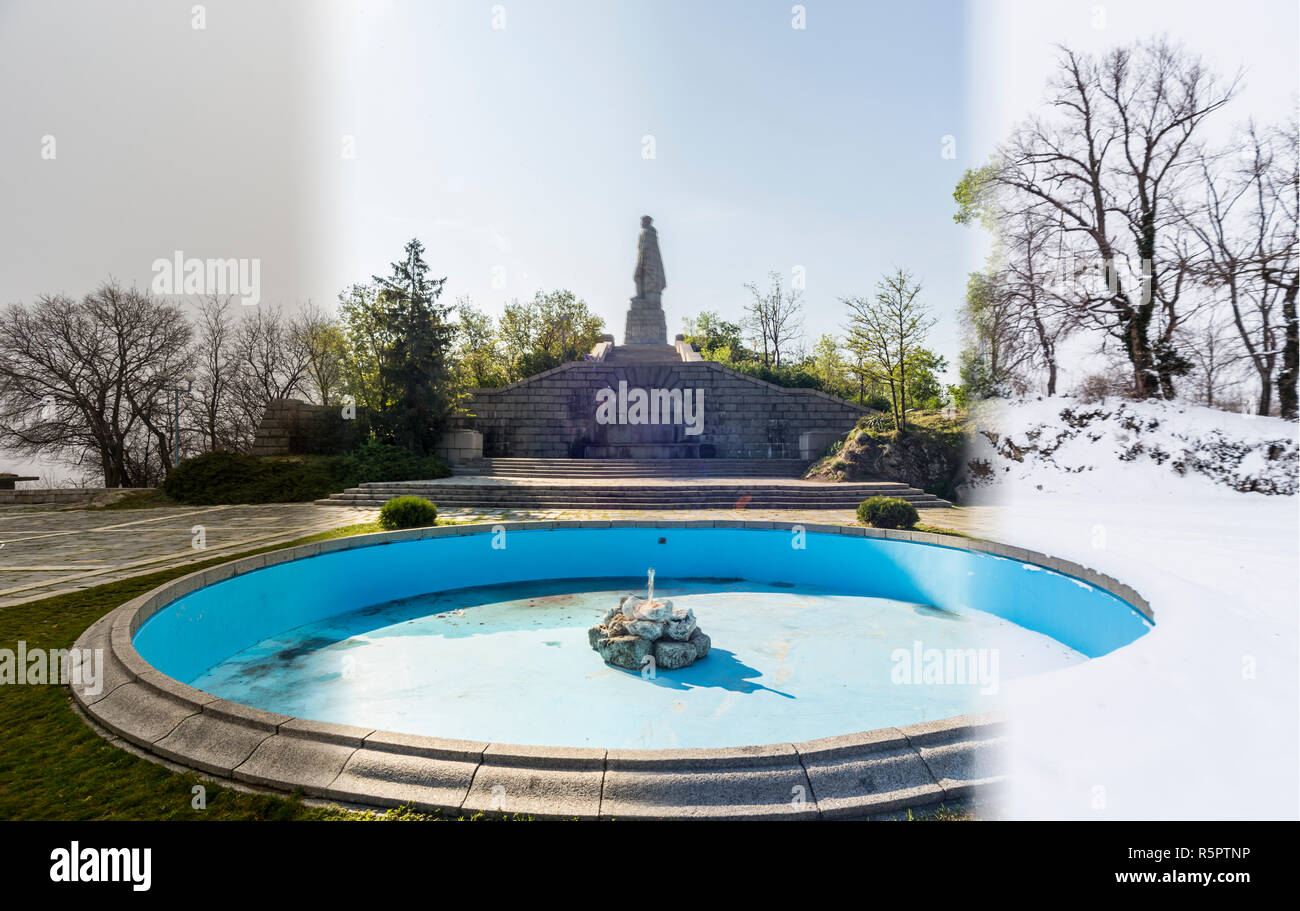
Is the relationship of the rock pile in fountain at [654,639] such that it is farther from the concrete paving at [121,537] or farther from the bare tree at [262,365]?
the bare tree at [262,365]

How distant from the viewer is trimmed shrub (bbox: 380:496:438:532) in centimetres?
1067

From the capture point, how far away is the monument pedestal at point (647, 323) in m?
32.7

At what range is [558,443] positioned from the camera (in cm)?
2450

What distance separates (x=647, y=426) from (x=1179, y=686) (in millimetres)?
21565

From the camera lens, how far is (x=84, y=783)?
2.96m

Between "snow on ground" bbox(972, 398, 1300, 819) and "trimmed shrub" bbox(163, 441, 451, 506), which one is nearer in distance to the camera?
"snow on ground" bbox(972, 398, 1300, 819)

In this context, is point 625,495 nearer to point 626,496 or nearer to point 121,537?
point 626,496

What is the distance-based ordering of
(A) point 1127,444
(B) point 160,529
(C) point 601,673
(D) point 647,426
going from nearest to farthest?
(C) point 601,673 < (B) point 160,529 < (A) point 1127,444 < (D) point 647,426

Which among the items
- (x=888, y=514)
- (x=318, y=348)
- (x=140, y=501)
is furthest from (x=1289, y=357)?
(x=318, y=348)

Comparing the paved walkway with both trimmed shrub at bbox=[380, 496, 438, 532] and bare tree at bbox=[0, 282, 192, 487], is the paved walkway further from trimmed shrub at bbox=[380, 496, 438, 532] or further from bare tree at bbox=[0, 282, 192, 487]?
bare tree at bbox=[0, 282, 192, 487]

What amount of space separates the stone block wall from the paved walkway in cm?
977

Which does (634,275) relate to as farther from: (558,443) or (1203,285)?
(1203,285)

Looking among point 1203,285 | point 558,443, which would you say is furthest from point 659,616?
point 558,443

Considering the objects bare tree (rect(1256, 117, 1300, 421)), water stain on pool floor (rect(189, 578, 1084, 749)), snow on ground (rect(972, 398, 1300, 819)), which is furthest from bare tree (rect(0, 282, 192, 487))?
bare tree (rect(1256, 117, 1300, 421))
